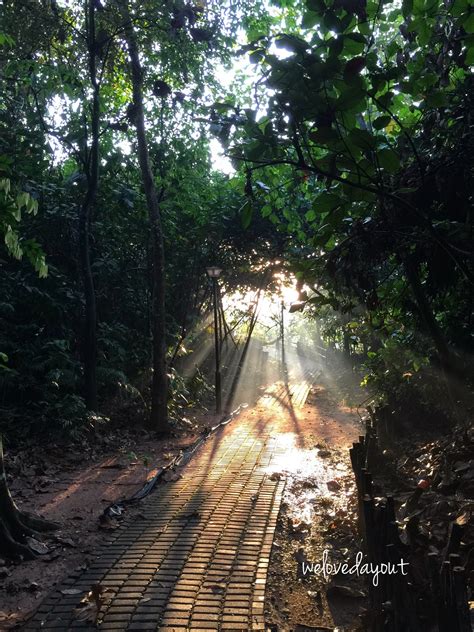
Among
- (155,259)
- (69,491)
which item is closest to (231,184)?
(69,491)

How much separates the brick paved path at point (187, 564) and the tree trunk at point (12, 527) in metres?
0.76

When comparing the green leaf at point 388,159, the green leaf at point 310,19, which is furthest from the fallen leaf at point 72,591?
the green leaf at point 310,19

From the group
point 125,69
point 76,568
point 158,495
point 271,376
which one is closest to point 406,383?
point 158,495

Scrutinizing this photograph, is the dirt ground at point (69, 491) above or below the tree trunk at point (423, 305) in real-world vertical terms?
below

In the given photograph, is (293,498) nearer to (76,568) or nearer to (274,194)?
(76,568)

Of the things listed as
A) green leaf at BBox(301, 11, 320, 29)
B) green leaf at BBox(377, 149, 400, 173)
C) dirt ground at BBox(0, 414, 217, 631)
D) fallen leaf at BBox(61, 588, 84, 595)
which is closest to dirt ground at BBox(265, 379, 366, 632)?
fallen leaf at BBox(61, 588, 84, 595)

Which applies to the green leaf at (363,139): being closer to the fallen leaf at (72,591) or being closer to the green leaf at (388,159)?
the green leaf at (388,159)

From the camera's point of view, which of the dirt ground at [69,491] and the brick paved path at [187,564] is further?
the dirt ground at [69,491]

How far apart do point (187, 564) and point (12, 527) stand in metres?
1.89

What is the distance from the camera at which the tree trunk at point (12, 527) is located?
458 centimetres

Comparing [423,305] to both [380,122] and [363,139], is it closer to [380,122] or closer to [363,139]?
[380,122]

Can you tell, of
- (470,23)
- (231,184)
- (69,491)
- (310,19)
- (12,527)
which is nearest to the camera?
(310,19)

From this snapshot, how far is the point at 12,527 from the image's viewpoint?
485 cm

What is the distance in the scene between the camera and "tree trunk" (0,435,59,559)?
458 cm
